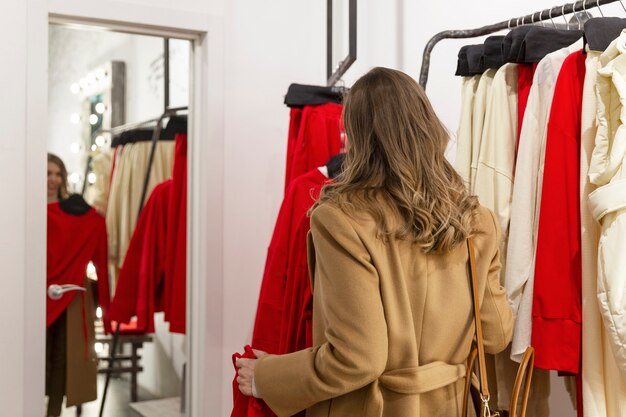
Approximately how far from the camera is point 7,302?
2.61 metres

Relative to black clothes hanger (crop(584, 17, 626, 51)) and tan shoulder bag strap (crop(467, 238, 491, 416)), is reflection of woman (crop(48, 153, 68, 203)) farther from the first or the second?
black clothes hanger (crop(584, 17, 626, 51))

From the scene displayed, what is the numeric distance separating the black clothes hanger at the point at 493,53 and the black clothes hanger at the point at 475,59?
2cm

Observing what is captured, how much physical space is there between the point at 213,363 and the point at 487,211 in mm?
1697

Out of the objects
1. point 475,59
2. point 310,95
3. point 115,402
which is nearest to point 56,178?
point 115,402

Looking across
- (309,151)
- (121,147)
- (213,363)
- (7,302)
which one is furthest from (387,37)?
(7,302)

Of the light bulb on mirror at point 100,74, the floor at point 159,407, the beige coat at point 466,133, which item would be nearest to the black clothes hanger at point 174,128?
the light bulb on mirror at point 100,74

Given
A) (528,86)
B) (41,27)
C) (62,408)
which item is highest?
(41,27)

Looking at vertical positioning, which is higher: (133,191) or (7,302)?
(133,191)

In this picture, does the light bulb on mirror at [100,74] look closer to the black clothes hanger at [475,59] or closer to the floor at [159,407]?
the floor at [159,407]

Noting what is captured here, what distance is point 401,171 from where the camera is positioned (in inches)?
57.8

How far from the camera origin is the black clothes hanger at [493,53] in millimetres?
1952

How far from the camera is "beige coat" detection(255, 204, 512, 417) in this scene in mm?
1410

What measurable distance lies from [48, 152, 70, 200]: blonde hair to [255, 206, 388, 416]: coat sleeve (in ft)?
5.17

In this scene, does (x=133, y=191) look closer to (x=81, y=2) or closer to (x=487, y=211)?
(x=81, y=2)
